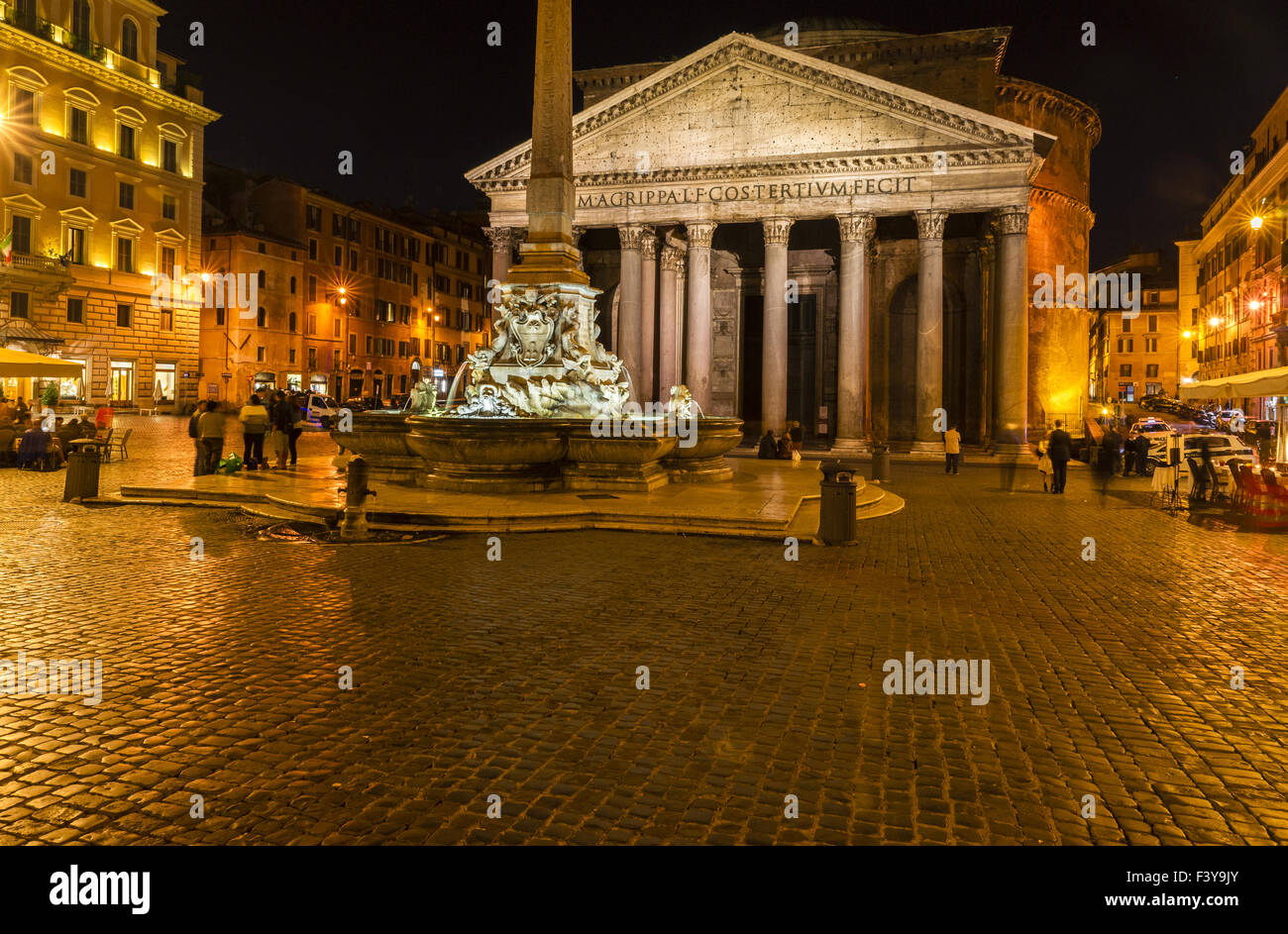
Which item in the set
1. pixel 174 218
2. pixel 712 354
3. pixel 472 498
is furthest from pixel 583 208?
pixel 472 498

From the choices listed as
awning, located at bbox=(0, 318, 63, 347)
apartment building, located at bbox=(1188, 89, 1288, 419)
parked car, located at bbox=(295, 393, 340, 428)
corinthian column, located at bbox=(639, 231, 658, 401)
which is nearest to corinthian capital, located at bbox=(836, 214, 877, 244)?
corinthian column, located at bbox=(639, 231, 658, 401)

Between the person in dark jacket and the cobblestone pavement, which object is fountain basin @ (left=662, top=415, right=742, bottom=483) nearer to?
the cobblestone pavement

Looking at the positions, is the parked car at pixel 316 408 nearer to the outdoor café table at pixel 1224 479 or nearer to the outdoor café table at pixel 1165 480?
the outdoor café table at pixel 1165 480

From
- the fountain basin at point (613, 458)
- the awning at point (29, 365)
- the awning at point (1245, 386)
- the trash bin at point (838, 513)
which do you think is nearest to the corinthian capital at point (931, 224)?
the awning at point (1245, 386)

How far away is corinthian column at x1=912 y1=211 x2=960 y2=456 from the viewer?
33.5 metres

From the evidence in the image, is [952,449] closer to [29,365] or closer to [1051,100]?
[29,365]

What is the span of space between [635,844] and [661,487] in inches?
507

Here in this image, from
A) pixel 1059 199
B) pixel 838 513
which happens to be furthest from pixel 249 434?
pixel 1059 199

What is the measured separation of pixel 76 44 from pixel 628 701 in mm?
46591

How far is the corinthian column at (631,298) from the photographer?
122ft

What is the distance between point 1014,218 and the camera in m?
33.0

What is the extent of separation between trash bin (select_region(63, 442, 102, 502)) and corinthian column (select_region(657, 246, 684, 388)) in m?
24.2

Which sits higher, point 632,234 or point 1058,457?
point 632,234

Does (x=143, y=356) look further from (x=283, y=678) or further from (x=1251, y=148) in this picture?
(x=1251, y=148)
